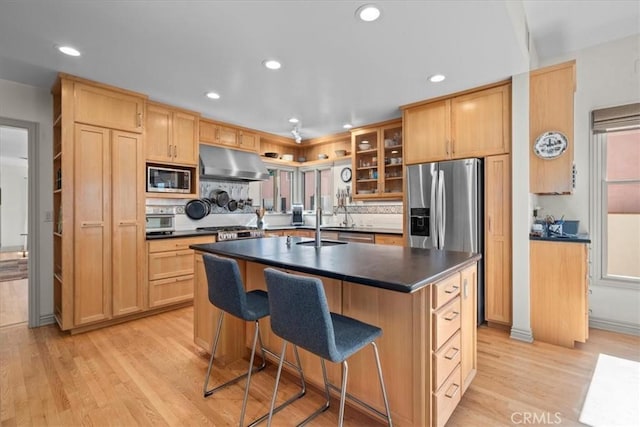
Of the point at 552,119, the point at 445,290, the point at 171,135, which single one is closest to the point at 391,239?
the point at 552,119

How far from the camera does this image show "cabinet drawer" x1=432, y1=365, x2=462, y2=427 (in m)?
1.47

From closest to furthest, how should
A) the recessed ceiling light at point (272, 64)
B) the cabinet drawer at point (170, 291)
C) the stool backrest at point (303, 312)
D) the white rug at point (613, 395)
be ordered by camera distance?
the stool backrest at point (303, 312) < the white rug at point (613, 395) < the recessed ceiling light at point (272, 64) < the cabinet drawer at point (170, 291)

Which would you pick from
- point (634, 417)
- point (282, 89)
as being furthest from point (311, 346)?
point (282, 89)

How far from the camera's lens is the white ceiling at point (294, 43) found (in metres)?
1.92

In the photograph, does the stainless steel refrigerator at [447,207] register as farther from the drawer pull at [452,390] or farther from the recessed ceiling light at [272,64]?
the recessed ceiling light at [272,64]

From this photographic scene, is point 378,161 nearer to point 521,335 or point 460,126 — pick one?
point 460,126

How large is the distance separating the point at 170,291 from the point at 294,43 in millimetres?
3034

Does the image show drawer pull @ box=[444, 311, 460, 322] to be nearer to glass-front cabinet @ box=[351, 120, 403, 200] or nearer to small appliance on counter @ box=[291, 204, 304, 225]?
glass-front cabinet @ box=[351, 120, 403, 200]

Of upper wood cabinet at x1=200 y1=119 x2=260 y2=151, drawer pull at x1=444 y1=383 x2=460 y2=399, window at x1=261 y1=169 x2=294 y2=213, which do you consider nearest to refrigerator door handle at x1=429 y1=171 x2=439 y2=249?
drawer pull at x1=444 y1=383 x2=460 y2=399

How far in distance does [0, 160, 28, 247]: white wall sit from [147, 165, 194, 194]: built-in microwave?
6.71 metres

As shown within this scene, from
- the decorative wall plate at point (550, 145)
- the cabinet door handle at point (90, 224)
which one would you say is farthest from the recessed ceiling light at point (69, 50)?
the decorative wall plate at point (550, 145)

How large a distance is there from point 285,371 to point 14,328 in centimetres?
301

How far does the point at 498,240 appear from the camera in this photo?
3.04 metres

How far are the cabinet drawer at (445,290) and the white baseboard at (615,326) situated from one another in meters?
2.49
